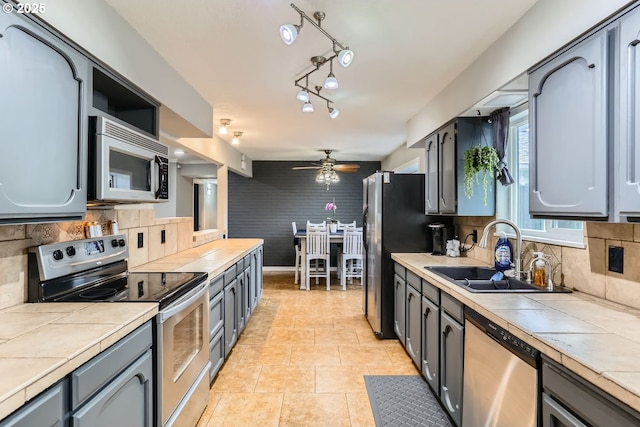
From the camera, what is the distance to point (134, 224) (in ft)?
8.57

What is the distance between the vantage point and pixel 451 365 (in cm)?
209

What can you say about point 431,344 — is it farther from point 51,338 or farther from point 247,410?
point 51,338

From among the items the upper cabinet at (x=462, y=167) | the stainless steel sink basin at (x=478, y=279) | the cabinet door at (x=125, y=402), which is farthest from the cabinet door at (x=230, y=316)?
the upper cabinet at (x=462, y=167)

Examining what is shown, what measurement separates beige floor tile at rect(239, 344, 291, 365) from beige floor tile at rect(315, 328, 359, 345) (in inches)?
14.5

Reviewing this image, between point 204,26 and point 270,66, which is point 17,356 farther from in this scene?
point 270,66

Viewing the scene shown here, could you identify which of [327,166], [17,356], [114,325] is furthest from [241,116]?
[17,356]

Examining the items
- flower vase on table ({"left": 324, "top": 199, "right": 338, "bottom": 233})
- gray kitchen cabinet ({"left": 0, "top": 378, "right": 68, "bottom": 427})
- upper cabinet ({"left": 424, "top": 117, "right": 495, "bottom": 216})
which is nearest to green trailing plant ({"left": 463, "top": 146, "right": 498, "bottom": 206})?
upper cabinet ({"left": 424, "top": 117, "right": 495, "bottom": 216})

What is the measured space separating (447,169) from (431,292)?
1.12 m

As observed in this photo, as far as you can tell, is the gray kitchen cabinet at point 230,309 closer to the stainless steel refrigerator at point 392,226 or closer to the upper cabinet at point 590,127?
the stainless steel refrigerator at point 392,226

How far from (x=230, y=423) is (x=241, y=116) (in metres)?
3.06

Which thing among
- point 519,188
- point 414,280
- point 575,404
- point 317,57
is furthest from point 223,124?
point 575,404

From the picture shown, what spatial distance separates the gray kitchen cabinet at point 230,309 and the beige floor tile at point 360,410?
113 cm

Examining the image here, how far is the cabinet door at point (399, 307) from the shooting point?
3.20 m

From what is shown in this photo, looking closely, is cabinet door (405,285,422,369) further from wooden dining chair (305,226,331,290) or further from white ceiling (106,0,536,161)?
wooden dining chair (305,226,331,290)
